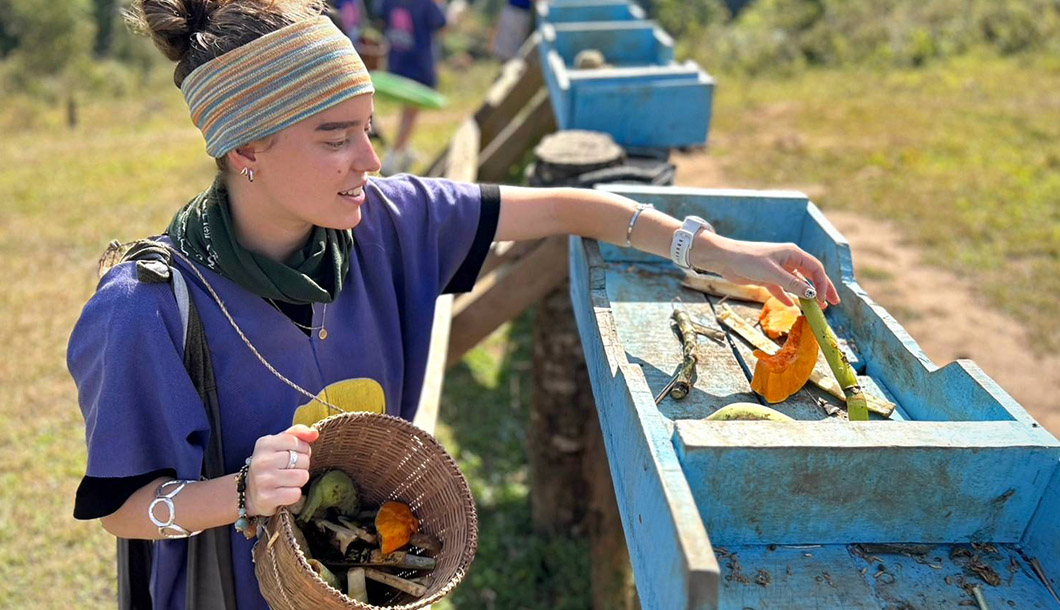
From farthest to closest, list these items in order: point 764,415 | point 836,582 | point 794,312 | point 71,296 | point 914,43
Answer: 1. point 914,43
2. point 71,296
3. point 794,312
4. point 764,415
5. point 836,582

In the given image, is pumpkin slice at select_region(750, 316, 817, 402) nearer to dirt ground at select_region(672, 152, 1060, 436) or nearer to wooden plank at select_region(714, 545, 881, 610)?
wooden plank at select_region(714, 545, 881, 610)

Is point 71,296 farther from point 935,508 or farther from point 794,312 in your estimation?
point 935,508

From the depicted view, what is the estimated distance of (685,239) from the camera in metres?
2.28

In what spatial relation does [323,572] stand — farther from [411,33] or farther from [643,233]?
[411,33]

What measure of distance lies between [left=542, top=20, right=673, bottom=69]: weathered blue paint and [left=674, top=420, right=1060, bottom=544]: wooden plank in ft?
16.6

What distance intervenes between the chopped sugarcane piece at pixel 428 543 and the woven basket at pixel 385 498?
14 millimetres

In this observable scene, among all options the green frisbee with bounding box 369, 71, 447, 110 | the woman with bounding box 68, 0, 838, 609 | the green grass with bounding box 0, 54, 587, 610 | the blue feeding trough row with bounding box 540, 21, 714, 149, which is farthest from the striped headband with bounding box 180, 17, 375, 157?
the green frisbee with bounding box 369, 71, 447, 110

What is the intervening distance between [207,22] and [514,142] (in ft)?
15.3

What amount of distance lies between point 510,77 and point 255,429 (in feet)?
20.9

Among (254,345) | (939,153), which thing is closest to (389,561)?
(254,345)

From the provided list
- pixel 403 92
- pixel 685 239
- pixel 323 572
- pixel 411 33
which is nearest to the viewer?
pixel 323 572

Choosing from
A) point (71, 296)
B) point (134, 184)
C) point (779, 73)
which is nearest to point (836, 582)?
point (71, 296)

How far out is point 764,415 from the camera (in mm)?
1844

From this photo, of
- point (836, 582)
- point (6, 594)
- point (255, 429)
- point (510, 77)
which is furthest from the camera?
point (510, 77)
